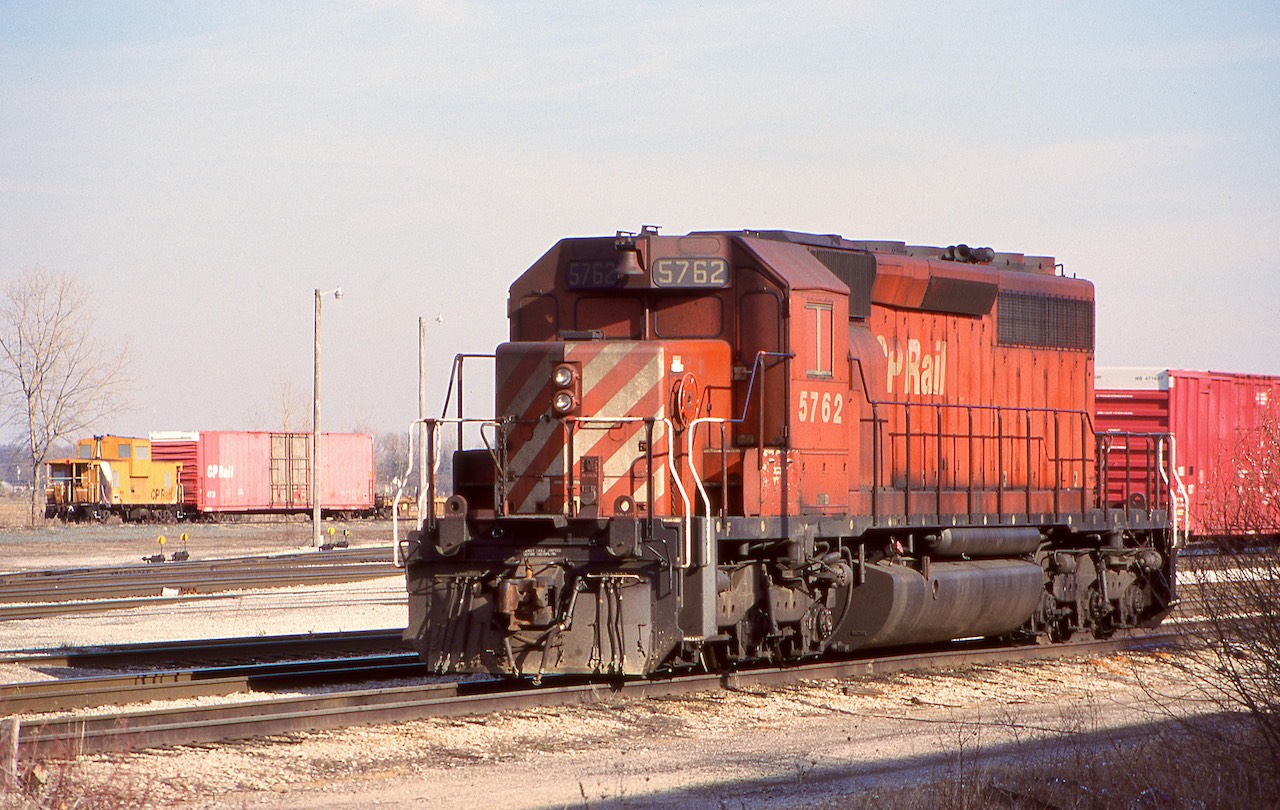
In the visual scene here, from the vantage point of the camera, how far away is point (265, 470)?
5109 cm

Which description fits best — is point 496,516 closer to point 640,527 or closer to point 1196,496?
point 640,527

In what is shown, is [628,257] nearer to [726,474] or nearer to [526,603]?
[726,474]

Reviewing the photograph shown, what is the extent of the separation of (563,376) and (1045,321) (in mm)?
6583

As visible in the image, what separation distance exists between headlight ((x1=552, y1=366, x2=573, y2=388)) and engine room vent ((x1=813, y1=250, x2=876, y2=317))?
275cm

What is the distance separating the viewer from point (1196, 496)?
85.3ft

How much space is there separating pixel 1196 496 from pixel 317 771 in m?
21.4

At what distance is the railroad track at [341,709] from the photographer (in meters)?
8.28

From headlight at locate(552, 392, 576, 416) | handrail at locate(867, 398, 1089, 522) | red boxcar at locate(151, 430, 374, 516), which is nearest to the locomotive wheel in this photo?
handrail at locate(867, 398, 1089, 522)

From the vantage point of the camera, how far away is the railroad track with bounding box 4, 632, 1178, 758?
8281 mm

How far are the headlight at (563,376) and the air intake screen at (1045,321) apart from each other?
18.5ft

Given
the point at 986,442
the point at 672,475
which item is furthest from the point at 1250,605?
the point at 986,442

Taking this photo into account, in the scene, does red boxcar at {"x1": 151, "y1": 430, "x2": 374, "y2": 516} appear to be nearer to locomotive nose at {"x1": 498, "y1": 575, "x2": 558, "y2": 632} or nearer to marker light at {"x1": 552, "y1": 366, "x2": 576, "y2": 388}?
marker light at {"x1": 552, "y1": 366, "x2": 576, "y2": 388}

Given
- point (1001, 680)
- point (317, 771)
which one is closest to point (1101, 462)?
point (1001, 680)

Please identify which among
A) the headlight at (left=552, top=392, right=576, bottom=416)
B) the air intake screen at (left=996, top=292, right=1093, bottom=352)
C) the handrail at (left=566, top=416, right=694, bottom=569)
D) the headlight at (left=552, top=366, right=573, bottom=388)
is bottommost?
the handrail at (left=566, top=416, right=694, bottom=569)
